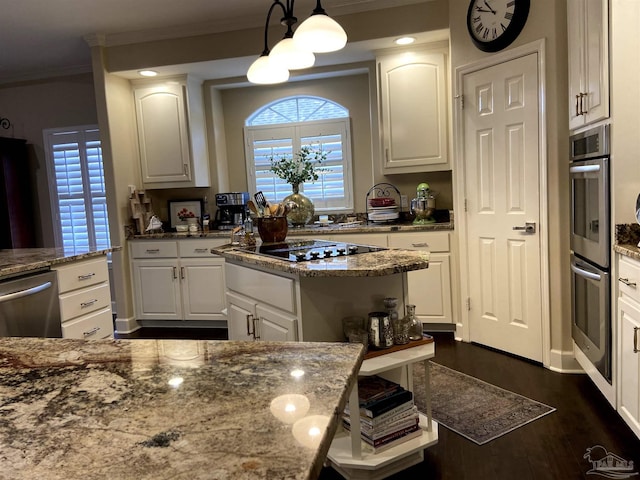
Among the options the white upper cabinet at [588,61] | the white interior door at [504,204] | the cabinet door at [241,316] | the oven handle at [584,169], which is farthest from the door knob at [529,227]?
the cabinet door at [241,316]

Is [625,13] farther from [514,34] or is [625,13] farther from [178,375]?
[178,375]

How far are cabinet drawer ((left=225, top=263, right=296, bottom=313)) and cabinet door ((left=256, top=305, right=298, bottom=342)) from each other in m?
0.04

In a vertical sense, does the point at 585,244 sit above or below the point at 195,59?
below

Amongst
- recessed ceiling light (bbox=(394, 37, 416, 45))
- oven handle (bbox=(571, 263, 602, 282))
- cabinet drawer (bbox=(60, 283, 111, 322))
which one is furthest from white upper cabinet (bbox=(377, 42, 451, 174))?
cabinet drawer (bbox=(60, 283, 111, 322))

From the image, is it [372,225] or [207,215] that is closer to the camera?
[372,225]

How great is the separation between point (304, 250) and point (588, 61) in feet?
5.69

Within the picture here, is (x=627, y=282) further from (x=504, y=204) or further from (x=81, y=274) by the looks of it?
(x=81, y=274)

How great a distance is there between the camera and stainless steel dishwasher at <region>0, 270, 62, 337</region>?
2.42 m

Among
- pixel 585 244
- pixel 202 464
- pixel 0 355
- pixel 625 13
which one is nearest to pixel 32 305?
pixel 0 355

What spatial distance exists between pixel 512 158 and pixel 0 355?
2952 mm

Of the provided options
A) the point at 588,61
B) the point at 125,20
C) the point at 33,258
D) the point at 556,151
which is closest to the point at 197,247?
the point at 33,258

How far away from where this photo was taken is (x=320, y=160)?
4660 millimetres

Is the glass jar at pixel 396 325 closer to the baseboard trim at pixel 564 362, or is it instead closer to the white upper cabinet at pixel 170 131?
the baseboard trim at pixel 564 362

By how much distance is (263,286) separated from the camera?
2436mm
